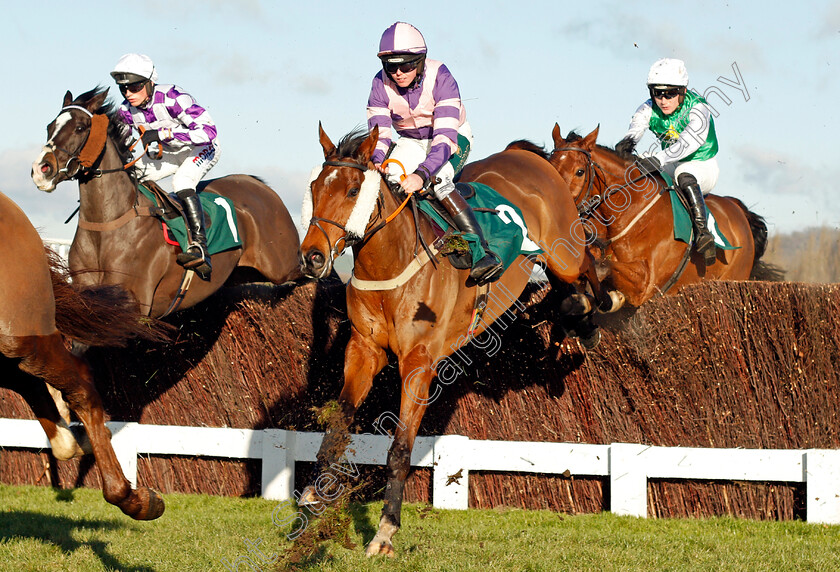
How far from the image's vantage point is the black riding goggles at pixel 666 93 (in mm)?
7488

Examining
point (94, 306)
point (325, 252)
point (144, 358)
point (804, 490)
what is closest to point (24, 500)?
point (144, 358)

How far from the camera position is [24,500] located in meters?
6.49

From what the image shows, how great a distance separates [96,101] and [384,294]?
2.99 m

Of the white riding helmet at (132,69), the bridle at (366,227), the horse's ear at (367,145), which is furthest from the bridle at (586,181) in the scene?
the white riding helmet at (132,69)

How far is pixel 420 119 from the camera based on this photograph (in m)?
5.45

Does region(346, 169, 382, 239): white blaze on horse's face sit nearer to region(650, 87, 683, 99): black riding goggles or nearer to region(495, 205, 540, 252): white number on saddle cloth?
region(495, 205, 540, 252): white number on saddle cloth

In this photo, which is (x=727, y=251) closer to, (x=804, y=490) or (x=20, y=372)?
(x=804, y=490)

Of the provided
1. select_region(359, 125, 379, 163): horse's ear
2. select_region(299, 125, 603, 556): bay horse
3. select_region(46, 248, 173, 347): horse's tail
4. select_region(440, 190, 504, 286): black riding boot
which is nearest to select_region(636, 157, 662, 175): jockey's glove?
select_region(299, 125, 603, 556): bay horse

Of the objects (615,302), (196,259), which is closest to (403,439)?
(615,302)

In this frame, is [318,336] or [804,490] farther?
[318,336]

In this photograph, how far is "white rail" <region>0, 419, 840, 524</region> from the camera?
563 cm

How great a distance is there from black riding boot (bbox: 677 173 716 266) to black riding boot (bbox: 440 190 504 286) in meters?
2.98

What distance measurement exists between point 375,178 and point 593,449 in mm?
2495

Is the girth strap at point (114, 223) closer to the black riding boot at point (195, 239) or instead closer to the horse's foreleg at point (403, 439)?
the black riding boot at point (195, 239)
